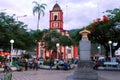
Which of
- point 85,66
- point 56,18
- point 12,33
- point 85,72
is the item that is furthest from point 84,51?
point 56,18

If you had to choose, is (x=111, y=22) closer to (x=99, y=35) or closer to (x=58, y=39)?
(x=99, y=35)

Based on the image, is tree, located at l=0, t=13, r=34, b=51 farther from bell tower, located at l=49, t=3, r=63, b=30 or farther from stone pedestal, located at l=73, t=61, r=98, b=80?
bell tower, located at l=49, t=3, r=63, b=30

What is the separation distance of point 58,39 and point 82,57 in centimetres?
6278

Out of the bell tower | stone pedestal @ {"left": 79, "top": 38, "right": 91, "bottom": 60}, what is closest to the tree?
stone pedestal @ {"left": 79, "top": 38, "right": 91, "bottom": 60}

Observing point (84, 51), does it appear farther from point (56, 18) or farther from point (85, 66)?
point (56, 18)

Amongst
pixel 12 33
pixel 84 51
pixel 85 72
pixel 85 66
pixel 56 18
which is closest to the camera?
pixel 85 72

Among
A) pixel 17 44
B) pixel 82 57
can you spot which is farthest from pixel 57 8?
pixel 82 57

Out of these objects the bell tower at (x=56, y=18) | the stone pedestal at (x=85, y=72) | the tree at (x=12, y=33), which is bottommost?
the stone pedestal at (x=85, y=72)

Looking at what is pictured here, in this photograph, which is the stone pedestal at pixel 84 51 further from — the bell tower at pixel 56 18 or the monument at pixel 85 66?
the bell tower at pixel 56 18

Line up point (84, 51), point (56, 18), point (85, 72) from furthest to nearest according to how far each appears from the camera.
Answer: point (56, 18) → point (84, 51) → point (85, 72)

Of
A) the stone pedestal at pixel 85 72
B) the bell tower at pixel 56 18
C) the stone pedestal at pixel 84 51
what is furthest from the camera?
the bell tower at pixel 56 18

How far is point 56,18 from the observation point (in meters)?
104

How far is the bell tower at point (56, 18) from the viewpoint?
104 meters

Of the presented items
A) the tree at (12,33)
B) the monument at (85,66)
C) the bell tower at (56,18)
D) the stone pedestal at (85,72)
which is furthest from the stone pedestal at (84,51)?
the bell tower at (56,18)
